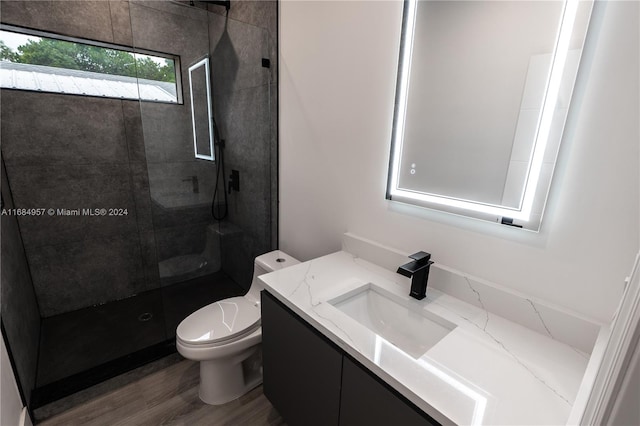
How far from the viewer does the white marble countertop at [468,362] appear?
0.73 metres

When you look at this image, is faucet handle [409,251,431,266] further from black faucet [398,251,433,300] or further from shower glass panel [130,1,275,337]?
shower glass panel [130,1,275,337]

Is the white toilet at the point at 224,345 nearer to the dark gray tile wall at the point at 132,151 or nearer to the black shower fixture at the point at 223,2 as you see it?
the dark gray tile wall at the point at 132,151

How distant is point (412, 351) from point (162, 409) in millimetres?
1415

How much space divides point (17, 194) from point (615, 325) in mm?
2952

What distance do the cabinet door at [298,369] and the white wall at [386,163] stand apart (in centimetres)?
62

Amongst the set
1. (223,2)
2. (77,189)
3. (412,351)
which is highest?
(223,2)

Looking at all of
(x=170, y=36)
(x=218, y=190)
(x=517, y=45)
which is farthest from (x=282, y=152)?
(x=517, y=45)

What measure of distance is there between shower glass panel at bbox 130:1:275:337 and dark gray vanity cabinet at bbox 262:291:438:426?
1104 mm

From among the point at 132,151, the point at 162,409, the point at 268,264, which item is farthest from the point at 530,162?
the point at 132,151

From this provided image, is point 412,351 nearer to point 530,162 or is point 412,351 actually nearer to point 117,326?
point 530,162

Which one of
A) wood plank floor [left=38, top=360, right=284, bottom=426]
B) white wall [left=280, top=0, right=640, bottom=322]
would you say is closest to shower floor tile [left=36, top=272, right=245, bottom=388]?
wood plank floor [left=38, top=360, right=284, bottom=426]

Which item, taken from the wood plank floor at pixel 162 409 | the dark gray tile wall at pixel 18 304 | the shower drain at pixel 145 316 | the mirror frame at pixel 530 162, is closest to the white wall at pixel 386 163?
the mirror frame at pixel 530 162

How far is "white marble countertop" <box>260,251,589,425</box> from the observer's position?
730 millimetres

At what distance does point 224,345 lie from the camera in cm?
155
